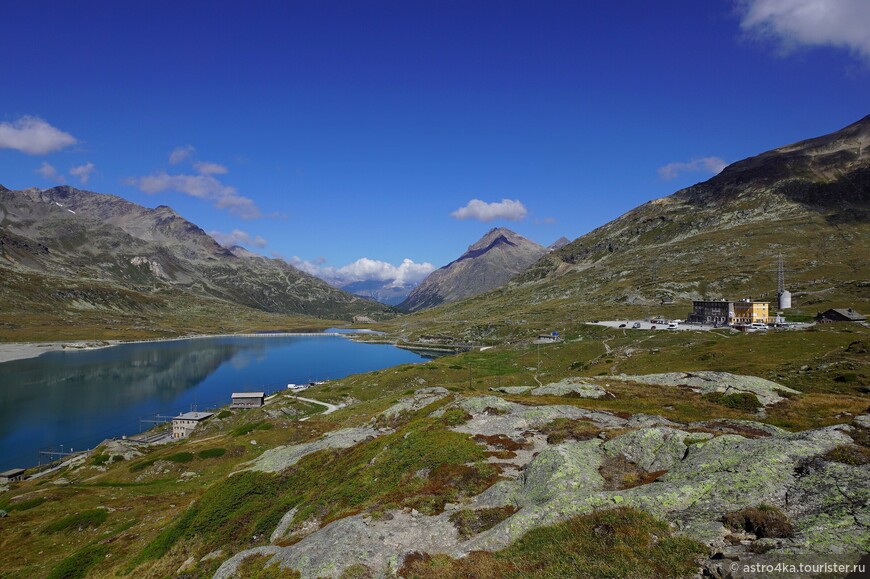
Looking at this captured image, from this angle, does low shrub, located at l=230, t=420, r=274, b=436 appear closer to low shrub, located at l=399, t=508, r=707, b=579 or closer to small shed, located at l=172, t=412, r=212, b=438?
small shed, located at l=172, t=412, r=212, b=438

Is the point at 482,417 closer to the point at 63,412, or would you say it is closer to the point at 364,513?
the point at 364,513

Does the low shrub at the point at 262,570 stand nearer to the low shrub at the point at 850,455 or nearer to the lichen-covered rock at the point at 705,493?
the lichen-covered rock at the point at 705,493

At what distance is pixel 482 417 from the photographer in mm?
37500

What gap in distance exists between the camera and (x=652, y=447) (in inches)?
940

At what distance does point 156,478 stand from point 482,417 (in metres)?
64.8

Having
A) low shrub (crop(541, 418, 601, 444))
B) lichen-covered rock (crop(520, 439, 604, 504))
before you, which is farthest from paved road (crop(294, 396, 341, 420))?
lichen-covered rock (crop(520, 439, 604, 504))

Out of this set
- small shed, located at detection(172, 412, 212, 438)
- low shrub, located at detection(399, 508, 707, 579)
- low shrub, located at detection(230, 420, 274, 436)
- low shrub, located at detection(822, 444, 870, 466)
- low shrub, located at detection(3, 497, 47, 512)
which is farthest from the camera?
small shed, located at detection(172, 412, 212, 438)

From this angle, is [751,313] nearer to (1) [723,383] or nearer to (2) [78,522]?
(1) [723,383]

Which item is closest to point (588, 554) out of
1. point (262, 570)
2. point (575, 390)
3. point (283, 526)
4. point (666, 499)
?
point (666, 499)

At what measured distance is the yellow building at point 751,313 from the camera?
5463 inches

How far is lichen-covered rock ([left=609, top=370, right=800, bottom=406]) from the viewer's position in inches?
1661

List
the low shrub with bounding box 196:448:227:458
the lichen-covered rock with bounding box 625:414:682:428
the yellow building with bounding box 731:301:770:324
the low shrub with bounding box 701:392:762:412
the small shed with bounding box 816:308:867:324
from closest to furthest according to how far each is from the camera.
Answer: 1. the lichen-covered rock with bounding box 625:414:682:428
2. the low shrub with bounding box 701:392:762:412
3. the low shrub with bounding box 196:448:227:458
4. the small shed with bounding box 816:308:867:324
5. the yellow building with bounding box 731:301:770:324

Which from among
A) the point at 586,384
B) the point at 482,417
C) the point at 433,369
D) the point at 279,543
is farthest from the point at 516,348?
the point at 279,543

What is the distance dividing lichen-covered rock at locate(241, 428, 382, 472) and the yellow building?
14069 cm
